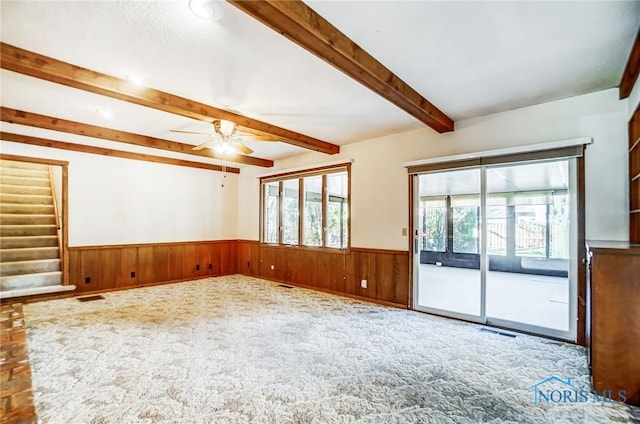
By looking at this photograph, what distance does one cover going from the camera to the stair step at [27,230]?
6055 millimetres

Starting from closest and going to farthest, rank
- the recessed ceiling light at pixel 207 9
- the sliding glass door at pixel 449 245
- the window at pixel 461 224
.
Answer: the recessed ceiling light at pixel 207 9 → the sliding glass door at pixel 449 245 → the window at pixel 461 224

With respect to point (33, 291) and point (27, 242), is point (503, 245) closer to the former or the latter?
point (33, 291)

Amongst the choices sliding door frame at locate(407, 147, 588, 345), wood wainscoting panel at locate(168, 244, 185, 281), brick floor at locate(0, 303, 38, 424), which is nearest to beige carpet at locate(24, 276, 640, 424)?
brick floor at locate(0, 303, 38, 424)

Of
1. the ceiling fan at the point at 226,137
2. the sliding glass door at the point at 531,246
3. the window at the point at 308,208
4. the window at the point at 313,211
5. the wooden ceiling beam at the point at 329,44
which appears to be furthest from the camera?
the window at the point at 313,211

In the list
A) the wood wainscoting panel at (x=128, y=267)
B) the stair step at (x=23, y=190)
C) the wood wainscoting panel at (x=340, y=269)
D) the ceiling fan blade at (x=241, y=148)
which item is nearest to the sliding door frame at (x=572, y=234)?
the wood wainscoting panel at (x=340, y=269)

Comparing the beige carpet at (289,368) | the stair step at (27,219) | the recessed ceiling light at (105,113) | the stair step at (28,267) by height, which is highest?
the recessed ceiling light at (105,113)

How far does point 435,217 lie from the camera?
8.15 meters

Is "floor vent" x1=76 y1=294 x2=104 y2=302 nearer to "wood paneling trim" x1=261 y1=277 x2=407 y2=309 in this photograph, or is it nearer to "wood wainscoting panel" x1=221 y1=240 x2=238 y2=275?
"wood wainscoting panel" x1=221 y1=240 x2=238 y2=275

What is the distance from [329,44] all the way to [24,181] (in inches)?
334

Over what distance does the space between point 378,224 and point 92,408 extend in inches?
156

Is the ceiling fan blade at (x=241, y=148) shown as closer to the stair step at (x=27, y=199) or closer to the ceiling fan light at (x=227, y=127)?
the ceiling fan light at (x=227, y=127)

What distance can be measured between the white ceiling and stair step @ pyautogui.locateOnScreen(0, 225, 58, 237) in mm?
3698

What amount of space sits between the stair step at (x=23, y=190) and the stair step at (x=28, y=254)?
72.9 inches

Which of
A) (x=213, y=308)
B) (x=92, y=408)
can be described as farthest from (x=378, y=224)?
(x=92, y=408)
